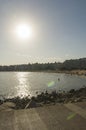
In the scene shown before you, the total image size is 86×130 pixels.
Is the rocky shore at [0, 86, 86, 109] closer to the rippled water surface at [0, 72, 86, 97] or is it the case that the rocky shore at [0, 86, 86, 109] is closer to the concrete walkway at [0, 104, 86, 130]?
the concrete walkway at [0, 104, 86, 130]

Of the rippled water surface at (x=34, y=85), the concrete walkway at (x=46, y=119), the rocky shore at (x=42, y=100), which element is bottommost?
the rippled water surface at (x=34, y=85)

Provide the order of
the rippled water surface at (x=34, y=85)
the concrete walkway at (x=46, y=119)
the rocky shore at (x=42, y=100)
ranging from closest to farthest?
1. the concrete walkway at (x=46, y=119)
2. the rocky shore at (x=42, y=100)
3. the rippled water surface at (x=34, y=85)

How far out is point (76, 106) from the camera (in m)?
9.80

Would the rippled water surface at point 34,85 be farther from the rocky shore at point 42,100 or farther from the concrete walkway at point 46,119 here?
the concrete walkway at point 46,119

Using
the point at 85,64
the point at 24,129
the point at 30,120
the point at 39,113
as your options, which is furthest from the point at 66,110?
the point at 85,64

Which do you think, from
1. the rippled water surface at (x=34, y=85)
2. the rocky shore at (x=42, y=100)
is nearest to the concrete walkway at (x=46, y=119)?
the rocky shore at (x=42, y=100)

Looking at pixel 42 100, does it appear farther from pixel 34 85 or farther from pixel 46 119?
pixel 34 85

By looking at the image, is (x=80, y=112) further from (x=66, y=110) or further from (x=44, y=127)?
(x=44, y=127)

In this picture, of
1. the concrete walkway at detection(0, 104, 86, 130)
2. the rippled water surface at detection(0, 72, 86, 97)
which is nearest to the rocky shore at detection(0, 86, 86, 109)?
the concrete walkway at detection(0, 104, 86, 130)

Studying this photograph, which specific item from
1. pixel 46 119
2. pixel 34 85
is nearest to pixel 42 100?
pixel 46 119

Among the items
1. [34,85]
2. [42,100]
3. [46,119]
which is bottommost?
[34,85]

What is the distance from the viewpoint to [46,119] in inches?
310

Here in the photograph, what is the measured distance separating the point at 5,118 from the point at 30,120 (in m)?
1.19

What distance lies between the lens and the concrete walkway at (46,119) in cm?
712
